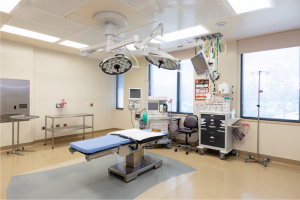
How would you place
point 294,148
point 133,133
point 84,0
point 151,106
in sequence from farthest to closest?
point 151,106
point 294,148
point 133,133
point 84,0

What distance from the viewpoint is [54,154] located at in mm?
4078

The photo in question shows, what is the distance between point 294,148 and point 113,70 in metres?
3.75

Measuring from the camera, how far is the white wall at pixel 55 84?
4.32 metres

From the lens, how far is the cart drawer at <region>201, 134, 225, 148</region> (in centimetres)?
383

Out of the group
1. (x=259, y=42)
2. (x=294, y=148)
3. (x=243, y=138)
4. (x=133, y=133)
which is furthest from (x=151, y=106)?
(x=294, y=148)

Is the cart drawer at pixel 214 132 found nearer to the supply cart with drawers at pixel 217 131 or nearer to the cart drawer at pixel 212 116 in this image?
the supply cart with drawers at pixel 217 131

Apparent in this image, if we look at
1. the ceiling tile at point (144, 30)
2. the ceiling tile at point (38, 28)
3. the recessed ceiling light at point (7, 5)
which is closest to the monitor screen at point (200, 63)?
the ceiling tile at point (144, 30)

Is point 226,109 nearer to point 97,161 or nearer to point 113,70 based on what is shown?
point 113,70

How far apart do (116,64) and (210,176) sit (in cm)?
238

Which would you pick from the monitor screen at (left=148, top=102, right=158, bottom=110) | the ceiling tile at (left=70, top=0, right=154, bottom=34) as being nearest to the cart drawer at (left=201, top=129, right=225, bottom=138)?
the monitor screen at (left=148, top=102, right=158, bottom=110)

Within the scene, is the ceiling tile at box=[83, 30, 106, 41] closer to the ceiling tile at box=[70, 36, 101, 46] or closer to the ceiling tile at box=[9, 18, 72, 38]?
the ceiling tile at box=[70, 36, 101, 46]

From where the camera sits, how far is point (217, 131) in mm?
3887

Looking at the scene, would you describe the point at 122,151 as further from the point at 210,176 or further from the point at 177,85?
the point at 177,85

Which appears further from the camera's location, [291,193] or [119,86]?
[119,86]
